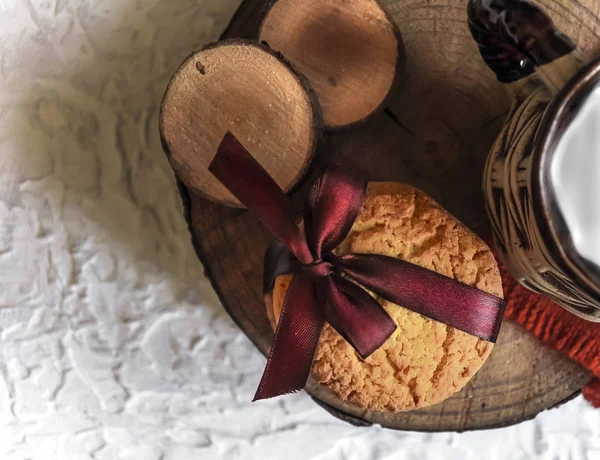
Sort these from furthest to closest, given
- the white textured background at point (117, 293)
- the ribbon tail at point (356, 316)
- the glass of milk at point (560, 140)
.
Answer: the white textured background at point (117, 293) < the ribbon tail at point (356, 316) < the glass of milk at point (560, 140)

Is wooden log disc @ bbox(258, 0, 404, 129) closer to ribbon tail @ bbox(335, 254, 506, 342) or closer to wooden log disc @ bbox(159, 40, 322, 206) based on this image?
wooden log disc @ bbox(159, 40, 322, 206)

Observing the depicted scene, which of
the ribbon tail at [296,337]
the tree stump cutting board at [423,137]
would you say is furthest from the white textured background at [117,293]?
the ribbon tail at [296,337]

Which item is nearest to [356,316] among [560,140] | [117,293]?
[560,140]

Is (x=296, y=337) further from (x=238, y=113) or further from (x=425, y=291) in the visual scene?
(x=238, y=113)

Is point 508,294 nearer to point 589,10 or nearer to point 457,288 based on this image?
point 457,288

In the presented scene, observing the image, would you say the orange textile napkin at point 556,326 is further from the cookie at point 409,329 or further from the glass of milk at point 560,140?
the glass of milk at point 560,140

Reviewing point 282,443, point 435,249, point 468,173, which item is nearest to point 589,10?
point 468,173

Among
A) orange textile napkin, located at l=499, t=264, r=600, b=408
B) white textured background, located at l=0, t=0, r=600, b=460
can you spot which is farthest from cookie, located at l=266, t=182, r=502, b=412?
white textured background, located at l=0, t=0, r=600, b=460
